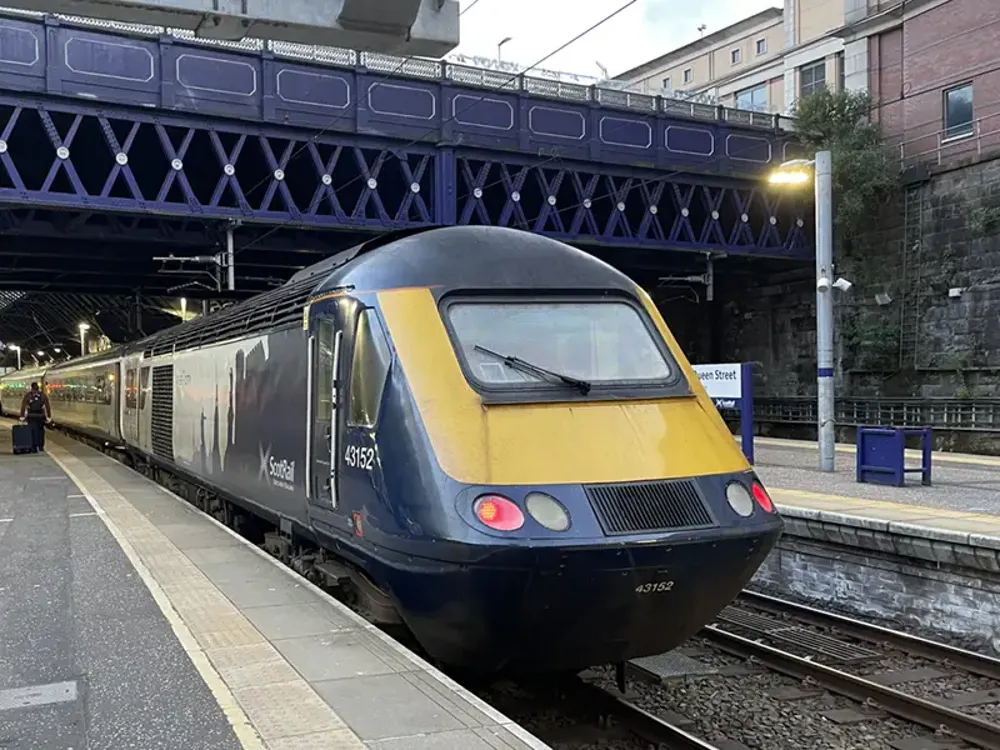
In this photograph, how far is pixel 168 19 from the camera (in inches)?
207

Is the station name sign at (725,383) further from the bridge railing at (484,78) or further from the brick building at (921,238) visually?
the brick building at (921,238)

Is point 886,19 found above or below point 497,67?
above

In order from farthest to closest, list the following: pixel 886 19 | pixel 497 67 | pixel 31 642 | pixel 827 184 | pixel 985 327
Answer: pixel 886 19 < pixel 497 67 < pixel 985 327 < pixel 827 184 < pixel 31 642

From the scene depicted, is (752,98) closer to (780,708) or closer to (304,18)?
(780,708)

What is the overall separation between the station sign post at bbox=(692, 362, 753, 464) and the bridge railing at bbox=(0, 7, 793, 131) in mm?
9533

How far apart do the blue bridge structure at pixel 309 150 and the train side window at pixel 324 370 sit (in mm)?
14973

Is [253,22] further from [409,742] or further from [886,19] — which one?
[886,19]

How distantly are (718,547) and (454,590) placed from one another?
1.52 meters

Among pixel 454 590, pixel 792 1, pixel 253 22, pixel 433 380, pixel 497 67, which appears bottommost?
pixel 454 590

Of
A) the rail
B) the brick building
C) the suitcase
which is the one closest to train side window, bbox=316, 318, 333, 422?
the rail

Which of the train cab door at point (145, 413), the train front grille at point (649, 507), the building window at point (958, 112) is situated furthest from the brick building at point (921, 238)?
the train front grille at point (649, 507)

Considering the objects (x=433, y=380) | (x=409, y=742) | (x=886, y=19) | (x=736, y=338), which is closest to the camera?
(x=409, y=742)

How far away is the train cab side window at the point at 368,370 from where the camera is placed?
578 centimetres

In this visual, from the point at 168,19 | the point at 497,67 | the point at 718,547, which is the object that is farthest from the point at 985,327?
the point at 168,19
